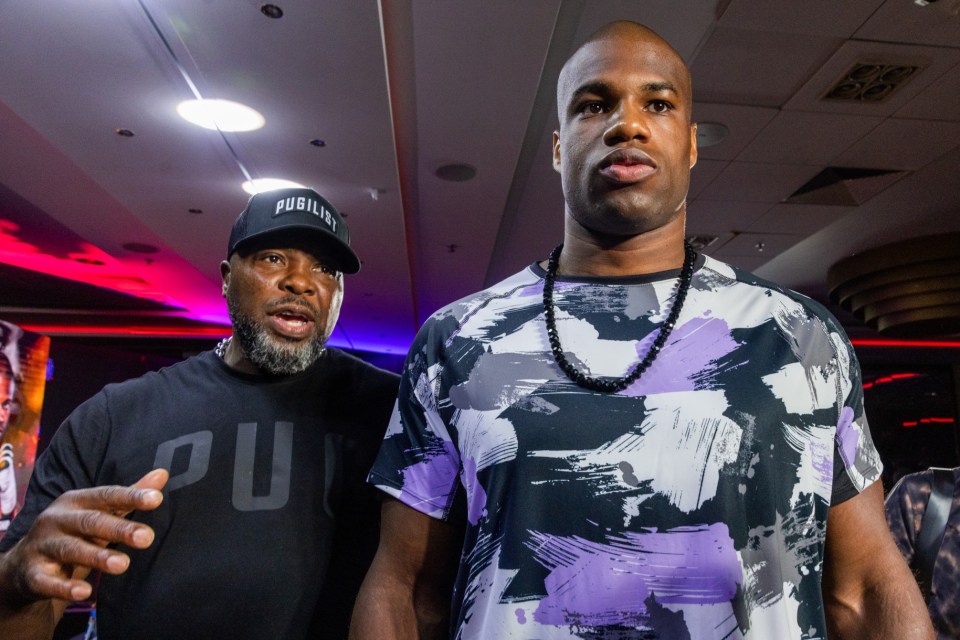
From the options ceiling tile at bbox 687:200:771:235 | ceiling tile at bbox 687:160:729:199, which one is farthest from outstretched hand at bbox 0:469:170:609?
ceiling tile at bbox 687:200:771:235

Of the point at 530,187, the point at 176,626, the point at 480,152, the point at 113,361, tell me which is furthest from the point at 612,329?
the point at 113,361

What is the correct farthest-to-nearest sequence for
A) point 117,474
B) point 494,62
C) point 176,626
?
1. point 494,62
2. point 117,474
3. point 176,626

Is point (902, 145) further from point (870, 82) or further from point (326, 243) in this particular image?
point (326, 243)

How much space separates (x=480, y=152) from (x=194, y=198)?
2388mm

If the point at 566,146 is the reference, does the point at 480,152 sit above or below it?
above

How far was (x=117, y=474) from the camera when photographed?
1.31 m

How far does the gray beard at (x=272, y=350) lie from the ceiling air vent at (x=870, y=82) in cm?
335

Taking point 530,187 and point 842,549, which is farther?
point 530,187

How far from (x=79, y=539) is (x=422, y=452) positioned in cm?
47

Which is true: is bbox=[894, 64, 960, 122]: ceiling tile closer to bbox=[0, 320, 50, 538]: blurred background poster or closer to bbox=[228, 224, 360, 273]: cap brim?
bbox=[228, 224, 360, 273]: cap brim

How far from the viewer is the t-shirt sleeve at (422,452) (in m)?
1.00

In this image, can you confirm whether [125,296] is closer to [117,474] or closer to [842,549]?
[117,474]

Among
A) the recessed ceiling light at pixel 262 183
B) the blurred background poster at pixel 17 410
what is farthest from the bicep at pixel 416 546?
the recessed ceiling light at pixel 262 183

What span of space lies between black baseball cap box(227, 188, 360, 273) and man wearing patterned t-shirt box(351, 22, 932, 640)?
550mm
